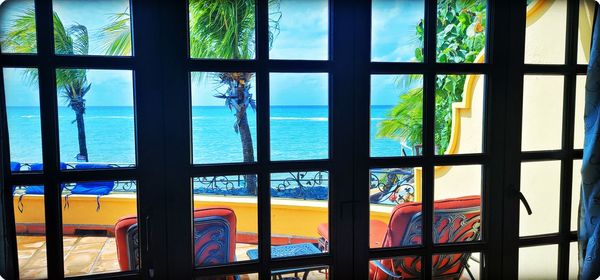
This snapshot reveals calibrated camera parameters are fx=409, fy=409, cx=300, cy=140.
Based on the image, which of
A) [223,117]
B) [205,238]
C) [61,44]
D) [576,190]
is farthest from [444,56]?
[61,44]

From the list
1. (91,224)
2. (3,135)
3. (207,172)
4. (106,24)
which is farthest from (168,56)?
(91,224)

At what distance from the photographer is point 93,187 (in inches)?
55.2

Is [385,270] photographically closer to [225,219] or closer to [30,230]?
[225,219]

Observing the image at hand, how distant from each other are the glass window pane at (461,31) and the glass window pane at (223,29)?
77 centimetres

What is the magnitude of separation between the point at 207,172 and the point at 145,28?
1.70 ft

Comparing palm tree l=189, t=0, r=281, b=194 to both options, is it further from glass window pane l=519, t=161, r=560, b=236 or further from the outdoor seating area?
glass window pane l=519, t=161, r=560, b=236

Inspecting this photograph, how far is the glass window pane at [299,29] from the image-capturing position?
4.96 ft

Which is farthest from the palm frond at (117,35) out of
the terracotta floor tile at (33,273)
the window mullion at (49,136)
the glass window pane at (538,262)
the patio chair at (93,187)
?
the glass window pane at (538,262)

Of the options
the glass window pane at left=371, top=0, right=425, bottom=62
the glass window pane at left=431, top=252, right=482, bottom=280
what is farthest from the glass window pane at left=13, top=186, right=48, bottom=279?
the glass window pane at left=431, top=252, right=482, bottom=280

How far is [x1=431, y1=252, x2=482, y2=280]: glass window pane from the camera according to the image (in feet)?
5.66

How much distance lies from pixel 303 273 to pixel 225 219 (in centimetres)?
38

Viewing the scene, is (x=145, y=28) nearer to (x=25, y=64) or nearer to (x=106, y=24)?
(x=106, y=24)

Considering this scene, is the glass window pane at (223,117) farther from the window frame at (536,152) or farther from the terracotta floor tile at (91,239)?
the window frame at (536,152)

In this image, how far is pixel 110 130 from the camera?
55.0 inches
